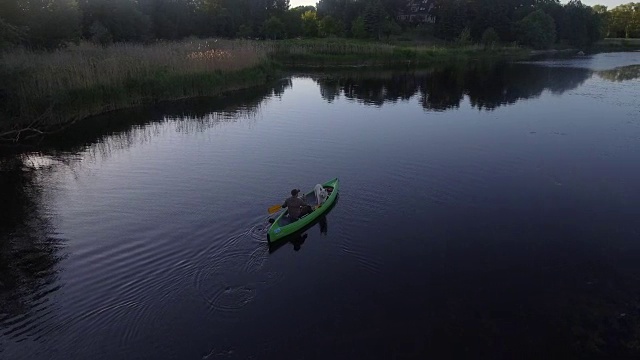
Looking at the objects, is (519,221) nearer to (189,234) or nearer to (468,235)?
(468,235)

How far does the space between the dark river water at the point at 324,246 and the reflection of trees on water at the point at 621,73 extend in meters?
25.9

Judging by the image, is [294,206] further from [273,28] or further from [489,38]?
[489,38]

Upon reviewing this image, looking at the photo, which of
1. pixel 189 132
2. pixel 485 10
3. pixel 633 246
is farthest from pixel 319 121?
pixel 485 10

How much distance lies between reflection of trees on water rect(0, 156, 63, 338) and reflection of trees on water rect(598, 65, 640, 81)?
155 ft

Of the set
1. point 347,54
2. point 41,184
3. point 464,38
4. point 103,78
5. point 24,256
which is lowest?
point 24,256

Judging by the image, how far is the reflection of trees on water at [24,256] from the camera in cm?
898

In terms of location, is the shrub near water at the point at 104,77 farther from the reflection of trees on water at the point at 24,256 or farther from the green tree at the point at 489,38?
the green tree at the point at 489,38

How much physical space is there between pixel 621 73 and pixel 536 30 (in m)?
40.3

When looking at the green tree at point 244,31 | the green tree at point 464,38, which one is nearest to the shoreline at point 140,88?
the green tree at point 244,31

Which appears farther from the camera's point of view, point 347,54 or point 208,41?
point 347,54

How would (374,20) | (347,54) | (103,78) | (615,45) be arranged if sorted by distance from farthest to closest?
1. (615,45)
2. (374,20)
3. (347,54)
4. (103,78)

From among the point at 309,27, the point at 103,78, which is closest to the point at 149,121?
the point at 103,78

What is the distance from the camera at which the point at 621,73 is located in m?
48.1

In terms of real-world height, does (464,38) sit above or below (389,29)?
below
